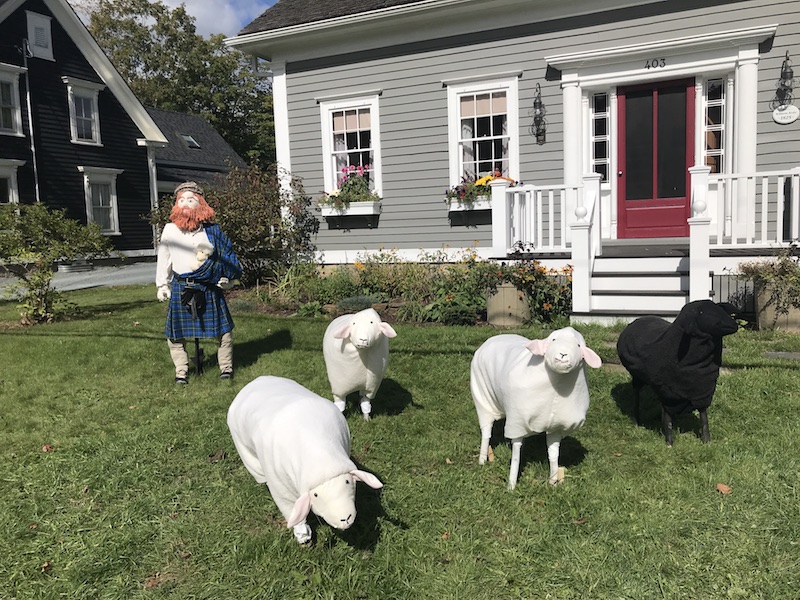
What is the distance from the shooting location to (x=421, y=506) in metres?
3.25

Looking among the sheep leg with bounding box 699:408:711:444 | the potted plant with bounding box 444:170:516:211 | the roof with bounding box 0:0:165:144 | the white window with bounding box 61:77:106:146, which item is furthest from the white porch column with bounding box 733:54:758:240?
the roof with bounding box 0:0:165:144

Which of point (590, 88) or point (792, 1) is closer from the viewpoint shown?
point (792, 1)

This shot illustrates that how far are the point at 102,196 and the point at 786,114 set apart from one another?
64.6 ft

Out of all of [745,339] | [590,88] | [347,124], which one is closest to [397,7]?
[347,124]

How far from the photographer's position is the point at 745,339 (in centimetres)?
623

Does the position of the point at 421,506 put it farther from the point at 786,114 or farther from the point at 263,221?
the point at 263,221

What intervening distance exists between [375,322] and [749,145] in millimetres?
7071

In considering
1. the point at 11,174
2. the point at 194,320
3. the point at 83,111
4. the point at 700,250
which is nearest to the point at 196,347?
the point at 194,320

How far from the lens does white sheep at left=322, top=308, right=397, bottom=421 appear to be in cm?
392

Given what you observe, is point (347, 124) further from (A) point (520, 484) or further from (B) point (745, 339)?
(A) point (520, 484)

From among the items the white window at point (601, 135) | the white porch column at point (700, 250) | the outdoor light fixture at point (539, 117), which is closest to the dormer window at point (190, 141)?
the outdoor light fixture at point (539, 117)

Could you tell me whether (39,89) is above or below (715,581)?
above

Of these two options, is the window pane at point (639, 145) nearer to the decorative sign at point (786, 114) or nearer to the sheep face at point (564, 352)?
the decorative sign at point (786, 114)

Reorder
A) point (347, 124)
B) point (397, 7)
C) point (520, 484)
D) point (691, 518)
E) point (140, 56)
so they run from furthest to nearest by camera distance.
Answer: point (140, 56), point (347, 124), point (397, 7), point (520, 484), point (691, 518)
